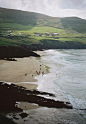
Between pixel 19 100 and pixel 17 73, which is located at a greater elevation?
pixel 17 73

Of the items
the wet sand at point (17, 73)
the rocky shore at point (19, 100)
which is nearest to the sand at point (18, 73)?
the wet sand at point (17, 73)

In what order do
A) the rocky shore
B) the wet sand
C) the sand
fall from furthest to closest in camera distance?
the wet sand → the sand → the rocky shore

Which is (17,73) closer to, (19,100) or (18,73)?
(18,73)

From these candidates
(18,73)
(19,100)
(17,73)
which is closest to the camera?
(19,100)

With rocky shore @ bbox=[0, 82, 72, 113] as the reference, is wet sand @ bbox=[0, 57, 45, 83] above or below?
above

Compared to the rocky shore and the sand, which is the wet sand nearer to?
the sand

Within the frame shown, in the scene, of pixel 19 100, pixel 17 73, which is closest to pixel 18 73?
pixel 17 73

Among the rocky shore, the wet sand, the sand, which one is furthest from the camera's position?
the wet sand

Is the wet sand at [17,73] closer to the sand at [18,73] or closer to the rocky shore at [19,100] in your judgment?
the sand at [18,73]

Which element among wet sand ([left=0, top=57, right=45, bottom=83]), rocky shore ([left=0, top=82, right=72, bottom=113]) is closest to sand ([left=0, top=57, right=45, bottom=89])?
wet sand ([left=0, top=57, right=45, bottom=83])

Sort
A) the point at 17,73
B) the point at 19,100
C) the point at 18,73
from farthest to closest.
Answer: the point at 18,73 → the point at 17,73 → the point at 19,100

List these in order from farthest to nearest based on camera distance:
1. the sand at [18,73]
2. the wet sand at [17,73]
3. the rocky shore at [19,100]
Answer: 1. the wet sand at [17,73]
2. the sand at [18,73]
3. the rocky shore at [19,100]

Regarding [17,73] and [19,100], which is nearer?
[19,100]

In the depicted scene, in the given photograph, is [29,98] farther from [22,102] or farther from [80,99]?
[80,99]
